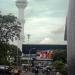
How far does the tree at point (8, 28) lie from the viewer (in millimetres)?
40438

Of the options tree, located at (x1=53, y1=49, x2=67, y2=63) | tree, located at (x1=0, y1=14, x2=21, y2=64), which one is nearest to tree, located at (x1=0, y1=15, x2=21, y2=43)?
tree, located at (x1=0, y1=14, x2=21, y2=64)

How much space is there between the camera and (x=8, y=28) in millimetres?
41750

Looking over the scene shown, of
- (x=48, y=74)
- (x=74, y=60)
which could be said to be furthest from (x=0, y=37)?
(x=74, y=60)

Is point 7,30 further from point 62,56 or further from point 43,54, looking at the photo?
point 43,54

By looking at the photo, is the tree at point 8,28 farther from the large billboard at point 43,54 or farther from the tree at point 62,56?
the large billboard at point 43,54

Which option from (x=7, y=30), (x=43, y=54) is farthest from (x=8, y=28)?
(x=43, y=54)

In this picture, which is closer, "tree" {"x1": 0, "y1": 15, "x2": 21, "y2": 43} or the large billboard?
"tree" {"x1": 0, "y1": 15, "x2": 21, "y2": 43}

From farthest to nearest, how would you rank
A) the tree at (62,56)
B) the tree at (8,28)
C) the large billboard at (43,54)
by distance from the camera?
the large billboard at (43,54), the tree at (62,56), the tree at (8,28)

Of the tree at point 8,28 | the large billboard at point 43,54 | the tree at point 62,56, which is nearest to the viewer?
the tree at point 8,28

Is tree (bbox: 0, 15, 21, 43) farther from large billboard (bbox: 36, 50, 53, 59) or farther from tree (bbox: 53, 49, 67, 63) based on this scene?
large billboard (bbox: 36, 50, 53, 59)

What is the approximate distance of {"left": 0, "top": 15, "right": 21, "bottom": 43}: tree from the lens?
40.4 meters

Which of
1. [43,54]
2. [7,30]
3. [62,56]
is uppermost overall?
[7,30]

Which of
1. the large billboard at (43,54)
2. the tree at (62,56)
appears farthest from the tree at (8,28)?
the large billboard at (43,54)

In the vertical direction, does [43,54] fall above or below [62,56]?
below
